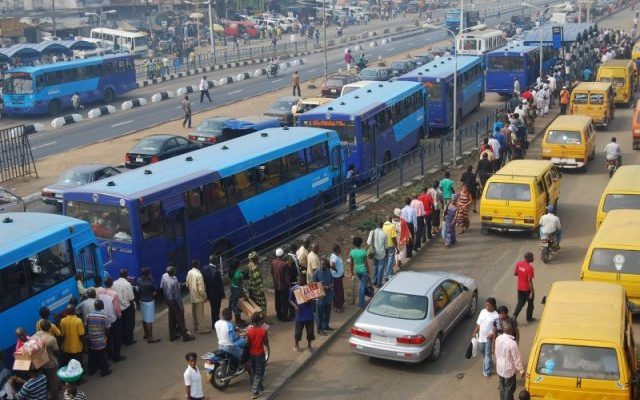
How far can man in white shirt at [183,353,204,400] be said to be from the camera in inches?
493

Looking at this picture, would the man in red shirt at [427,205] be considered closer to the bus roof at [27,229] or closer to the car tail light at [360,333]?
the car tail light at [360,333]

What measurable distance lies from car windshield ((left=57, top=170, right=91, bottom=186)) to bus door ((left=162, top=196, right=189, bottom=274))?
858 centimetres

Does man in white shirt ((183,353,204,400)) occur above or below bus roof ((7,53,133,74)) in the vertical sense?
below

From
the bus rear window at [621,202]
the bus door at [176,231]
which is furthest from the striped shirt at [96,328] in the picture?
the bus rear window at [621,202]

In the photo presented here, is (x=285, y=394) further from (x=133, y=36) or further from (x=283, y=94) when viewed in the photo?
(x=133, y=36)

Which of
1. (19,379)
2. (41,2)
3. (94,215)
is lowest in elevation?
(19,379)

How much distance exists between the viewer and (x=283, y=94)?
50906mm

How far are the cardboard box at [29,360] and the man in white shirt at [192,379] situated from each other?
233 centimetres

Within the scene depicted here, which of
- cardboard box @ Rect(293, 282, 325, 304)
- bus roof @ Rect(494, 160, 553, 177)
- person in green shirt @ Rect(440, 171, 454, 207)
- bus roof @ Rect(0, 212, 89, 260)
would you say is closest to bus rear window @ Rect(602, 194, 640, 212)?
bus roof @ Rect(494, 160, 553, 177)

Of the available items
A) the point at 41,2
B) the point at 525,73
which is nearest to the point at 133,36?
the point at 41,2

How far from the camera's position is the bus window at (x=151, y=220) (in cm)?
1750

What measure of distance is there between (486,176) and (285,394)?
13.4 meters

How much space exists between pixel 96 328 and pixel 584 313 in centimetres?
801

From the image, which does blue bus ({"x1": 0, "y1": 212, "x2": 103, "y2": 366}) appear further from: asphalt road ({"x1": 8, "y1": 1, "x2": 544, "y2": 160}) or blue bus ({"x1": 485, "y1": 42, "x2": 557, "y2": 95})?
blue bus ({"x1": 485, "y1": 42, "x2": 557, "y2": 95})
